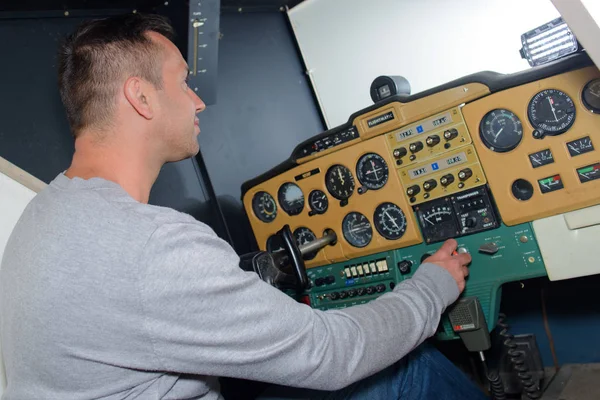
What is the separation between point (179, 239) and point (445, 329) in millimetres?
1646

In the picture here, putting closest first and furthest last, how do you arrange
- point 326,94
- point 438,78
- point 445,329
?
point 445,329 < point 438,78 < point 326,94

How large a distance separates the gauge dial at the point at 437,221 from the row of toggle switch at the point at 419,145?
24 cm

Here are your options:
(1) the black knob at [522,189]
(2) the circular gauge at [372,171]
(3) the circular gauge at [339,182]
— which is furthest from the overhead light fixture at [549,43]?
(3) the circular gauge at [339,182]

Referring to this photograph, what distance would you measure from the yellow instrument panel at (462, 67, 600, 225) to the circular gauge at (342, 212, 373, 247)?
70cm

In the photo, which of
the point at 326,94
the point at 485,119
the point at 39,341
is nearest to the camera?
the point at 39,341

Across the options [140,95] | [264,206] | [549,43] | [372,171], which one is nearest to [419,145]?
[372,171]

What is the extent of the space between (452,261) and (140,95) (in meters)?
1.29

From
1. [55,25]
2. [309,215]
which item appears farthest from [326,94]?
[55,25]

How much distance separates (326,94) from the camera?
4082 mm

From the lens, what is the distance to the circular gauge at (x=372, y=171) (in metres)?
2.78

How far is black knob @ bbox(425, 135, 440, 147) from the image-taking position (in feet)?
8.39

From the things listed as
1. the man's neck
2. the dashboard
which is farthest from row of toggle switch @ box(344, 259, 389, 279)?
the man's neck

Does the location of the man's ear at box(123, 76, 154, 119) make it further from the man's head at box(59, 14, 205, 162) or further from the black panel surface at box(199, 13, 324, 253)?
the black panel surface at box(199, 13, 324, 253)

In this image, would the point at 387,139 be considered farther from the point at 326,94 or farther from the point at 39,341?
the point at 39,341
